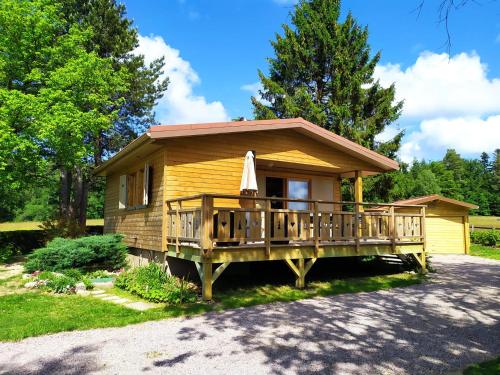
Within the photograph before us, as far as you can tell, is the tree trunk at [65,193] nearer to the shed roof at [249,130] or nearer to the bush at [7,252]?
the bush at [7,252]

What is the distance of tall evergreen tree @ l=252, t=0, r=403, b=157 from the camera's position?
915 inches

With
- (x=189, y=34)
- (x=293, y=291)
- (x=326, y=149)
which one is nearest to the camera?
Result: (x=293, y=291)

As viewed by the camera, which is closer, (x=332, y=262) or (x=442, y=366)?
(x=442, y=366)

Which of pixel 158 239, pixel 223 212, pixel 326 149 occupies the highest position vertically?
pixel 326 149

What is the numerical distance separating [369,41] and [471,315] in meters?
22.0

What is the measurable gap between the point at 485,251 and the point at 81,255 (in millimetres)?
20437

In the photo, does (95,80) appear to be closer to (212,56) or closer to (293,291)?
(212,56)

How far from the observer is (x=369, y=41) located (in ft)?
81.8

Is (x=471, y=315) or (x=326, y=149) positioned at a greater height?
(x=326, y=149)

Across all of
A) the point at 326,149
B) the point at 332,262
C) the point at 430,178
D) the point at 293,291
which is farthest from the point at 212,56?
the point at 430,178

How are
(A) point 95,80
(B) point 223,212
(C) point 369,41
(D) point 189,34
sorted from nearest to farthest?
(B) point 223,212 → (A) point 95,80 → (D) point 189,34 → (C) point 369,41

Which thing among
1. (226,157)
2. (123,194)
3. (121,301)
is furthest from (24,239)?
(121,301)

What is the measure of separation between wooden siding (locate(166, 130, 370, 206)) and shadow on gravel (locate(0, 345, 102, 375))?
5.25 m

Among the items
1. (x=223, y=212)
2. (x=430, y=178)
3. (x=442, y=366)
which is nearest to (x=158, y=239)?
(x=223, y=212)
